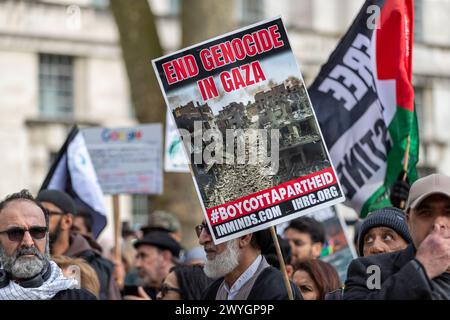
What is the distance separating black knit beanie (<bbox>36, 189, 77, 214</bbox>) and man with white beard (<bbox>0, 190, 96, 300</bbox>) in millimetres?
2427

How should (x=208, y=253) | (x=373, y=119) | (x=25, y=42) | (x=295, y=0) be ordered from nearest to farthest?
(x=208, y=253) < (x=373, y=119) < (x=25, y=42) < (x=295, y=0)

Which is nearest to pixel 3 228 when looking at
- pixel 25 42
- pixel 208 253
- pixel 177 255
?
pixel 208 253

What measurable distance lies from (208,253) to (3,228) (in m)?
0.93

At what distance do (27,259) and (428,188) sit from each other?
5.81 ft

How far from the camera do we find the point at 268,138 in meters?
4.76

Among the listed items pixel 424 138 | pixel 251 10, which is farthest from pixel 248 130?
pixel 424 138

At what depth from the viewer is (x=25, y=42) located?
27266 millimetres

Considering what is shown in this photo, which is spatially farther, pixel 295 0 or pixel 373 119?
pixel 295 0

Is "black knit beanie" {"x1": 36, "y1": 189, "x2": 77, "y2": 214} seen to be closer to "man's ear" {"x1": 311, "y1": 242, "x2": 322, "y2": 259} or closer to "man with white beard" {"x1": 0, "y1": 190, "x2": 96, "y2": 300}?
"man's ear" {"x1": 311, "y1": 242, "x2": 322, "y2": 259}

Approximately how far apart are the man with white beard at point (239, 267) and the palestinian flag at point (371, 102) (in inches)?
72.2

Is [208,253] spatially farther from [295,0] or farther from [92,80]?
[295,0]

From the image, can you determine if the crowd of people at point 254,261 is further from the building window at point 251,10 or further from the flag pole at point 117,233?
the building window at point 251,10

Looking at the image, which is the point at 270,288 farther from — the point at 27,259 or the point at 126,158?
the point at 126,158

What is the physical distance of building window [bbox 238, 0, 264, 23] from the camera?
3177 cm
